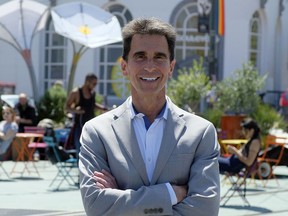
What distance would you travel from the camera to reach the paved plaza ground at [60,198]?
9751mm

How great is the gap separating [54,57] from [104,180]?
3216cm

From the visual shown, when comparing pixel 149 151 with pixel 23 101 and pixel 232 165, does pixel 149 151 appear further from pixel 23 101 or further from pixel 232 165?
pixel 23 101

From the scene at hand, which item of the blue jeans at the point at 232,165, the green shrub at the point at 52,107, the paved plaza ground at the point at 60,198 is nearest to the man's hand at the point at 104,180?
the paved plaza ground at the point at 60,198

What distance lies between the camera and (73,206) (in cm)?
1005

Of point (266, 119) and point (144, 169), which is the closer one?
point (144, 169)

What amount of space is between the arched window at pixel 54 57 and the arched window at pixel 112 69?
1.86 metres

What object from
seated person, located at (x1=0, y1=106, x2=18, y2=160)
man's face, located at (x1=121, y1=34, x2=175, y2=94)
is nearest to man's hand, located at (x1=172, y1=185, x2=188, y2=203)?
man's face, located at (x1=121, y1=34, x2=175, y2=94)

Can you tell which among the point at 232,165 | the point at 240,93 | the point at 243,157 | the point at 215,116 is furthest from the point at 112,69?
the point at 243,157

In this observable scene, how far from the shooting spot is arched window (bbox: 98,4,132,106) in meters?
33.2

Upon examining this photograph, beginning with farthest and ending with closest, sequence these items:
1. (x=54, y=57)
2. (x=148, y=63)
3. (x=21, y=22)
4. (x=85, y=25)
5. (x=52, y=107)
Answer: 1. (x=54, y=57)
2. (x=21, y=22)
3. (x=85, y=25)
4. (x=52, y=107)
5. (x=148, y=63)

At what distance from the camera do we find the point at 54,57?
3488 cm

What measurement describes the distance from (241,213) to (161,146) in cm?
695

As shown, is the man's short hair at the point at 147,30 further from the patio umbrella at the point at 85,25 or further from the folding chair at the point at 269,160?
the patio umbrella at the point at 85,25

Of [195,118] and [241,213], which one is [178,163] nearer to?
[195,118]
